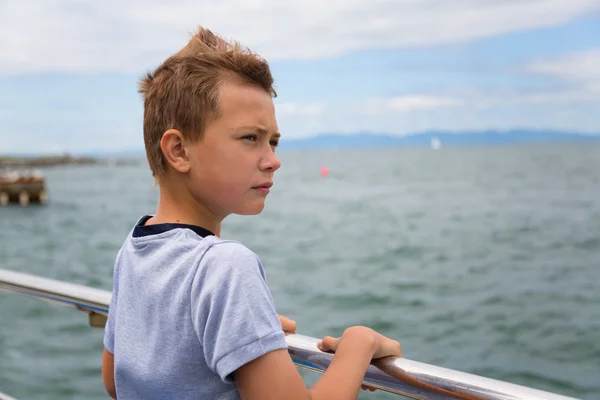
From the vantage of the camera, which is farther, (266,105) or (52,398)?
(52,398)

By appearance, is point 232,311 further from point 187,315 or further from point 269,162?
point 269,162

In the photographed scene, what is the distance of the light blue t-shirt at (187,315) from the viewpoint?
1037 mm

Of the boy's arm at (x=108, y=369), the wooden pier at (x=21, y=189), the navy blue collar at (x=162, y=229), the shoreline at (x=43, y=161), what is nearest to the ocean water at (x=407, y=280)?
the wooden pier at (x=21, y=189)

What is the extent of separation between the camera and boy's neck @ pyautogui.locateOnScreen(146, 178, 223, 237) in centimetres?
128

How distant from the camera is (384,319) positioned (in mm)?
16359

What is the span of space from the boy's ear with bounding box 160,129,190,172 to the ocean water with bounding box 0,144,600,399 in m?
4.22

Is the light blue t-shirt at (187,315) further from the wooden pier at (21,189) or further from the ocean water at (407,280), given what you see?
the wooden pier at (21,189)

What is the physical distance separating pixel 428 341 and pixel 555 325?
3359 millimetres

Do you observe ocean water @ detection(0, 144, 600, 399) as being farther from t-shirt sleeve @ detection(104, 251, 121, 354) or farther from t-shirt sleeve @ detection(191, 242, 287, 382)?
t-shirt sleeve @ detection(191, 242, 287, 382)

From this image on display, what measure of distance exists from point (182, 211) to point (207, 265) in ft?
0.75

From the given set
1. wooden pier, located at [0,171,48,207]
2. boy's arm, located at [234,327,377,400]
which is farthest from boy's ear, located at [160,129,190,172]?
wooden pier, located at [0,171,48,207]

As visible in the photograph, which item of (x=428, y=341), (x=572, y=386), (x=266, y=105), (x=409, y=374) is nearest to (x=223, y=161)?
(x=266, y=105)

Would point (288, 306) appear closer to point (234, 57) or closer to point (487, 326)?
point (487, 326)

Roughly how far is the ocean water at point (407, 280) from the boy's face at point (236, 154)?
4.24 meters
